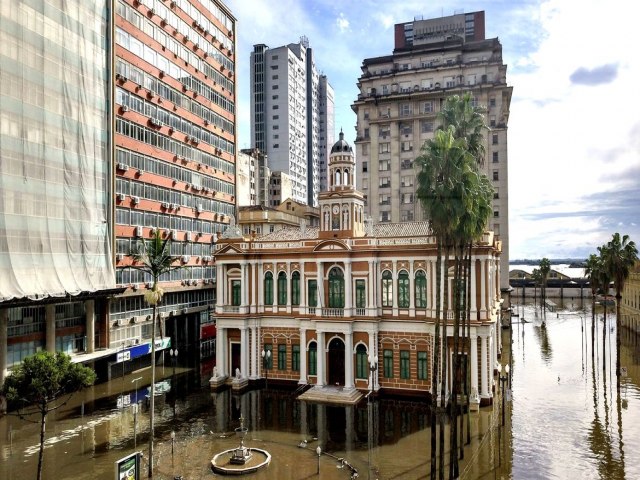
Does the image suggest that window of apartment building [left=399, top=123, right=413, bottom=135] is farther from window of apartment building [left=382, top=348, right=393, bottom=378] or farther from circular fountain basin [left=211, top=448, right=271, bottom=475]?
circular fountain basin [left=211, top=448, right=271, bottom=475]

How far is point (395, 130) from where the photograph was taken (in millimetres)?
80875

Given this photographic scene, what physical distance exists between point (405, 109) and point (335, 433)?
60611mm

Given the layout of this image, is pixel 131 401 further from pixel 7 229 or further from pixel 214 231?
pixel 214 231

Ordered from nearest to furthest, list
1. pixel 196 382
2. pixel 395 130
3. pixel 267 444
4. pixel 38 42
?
pixel 267 444 → pixel 38 42 → pixel 196 382 → pixel 395 130

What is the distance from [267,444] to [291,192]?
348 ft

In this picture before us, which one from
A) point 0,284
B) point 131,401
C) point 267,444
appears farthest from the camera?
point 131,401

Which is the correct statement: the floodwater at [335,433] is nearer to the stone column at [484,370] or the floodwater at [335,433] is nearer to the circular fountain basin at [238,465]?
the circular fountain basin at [238,465]

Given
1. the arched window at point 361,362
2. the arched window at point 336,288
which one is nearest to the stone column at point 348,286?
the arched window at point 336,288

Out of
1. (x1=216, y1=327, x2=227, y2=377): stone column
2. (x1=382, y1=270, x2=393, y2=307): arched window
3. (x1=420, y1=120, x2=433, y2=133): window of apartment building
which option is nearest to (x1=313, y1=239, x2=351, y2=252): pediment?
(x1=382, y1=270, x2=393, y2=307): arched window

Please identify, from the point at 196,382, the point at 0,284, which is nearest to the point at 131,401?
the point at 196,382

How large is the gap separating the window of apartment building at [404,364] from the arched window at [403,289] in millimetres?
3566

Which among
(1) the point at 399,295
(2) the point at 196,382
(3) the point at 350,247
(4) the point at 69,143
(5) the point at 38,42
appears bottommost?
(2) the point at 196,382

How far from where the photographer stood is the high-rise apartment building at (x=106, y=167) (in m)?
34.7

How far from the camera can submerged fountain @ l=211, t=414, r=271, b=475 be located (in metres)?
25.2
